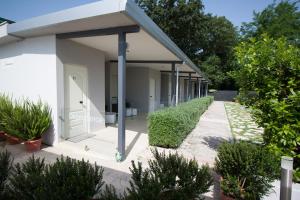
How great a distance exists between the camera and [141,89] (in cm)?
1284

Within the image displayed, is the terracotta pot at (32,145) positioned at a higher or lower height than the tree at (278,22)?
lower

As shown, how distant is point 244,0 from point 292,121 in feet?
44.1

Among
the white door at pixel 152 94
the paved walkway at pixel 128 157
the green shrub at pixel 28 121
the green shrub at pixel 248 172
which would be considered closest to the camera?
the green shrub at pixel 248 172

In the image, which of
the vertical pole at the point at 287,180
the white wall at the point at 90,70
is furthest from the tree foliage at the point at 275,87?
the white wall at the point at 90,70

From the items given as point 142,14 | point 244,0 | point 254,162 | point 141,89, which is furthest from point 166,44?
point 244,0

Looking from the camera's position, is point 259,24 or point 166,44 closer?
point 166,44

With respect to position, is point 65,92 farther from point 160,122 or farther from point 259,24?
point 259,24

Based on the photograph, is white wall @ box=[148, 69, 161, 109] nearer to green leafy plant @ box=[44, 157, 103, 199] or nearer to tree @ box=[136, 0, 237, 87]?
green leafy plant @ box=[44, 157, 103, 199]

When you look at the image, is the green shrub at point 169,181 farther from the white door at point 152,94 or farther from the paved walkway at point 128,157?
the white door at point 152,94

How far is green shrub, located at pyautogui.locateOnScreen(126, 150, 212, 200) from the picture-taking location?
1.96 meters

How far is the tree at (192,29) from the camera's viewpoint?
29.5 meters

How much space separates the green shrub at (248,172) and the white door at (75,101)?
4.79 m

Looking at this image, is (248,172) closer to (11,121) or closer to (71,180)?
(71,180)

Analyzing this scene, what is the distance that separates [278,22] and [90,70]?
85.1 ft
